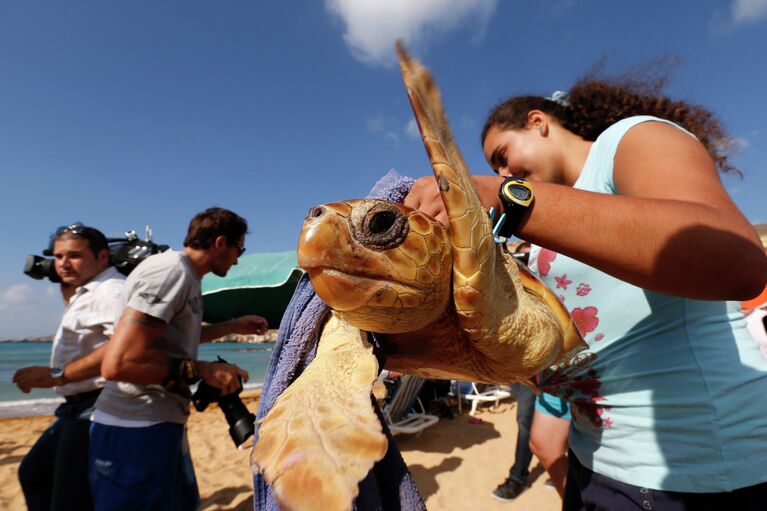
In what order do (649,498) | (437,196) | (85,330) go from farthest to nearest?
1. (85,330)
2. (649,498)
3. (437,196)

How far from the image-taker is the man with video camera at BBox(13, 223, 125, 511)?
162 cm

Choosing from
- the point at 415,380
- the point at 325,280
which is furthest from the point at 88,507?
the point at 415,380

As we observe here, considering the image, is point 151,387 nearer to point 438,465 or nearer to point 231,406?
point 231,406

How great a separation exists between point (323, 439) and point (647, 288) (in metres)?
0.52

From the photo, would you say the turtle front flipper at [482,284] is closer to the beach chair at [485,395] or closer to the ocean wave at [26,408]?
the beach chair at [485,395]

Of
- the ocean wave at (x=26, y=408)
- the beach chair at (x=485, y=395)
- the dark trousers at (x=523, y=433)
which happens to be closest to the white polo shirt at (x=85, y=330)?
the dark trousers at (x=523, y=433)

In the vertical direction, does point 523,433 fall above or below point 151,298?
below

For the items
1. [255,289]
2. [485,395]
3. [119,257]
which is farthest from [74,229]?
[485,395]

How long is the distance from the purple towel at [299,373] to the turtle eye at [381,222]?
203 mm

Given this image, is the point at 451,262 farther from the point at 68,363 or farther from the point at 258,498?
the point at 68,363

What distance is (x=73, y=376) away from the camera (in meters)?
1.69

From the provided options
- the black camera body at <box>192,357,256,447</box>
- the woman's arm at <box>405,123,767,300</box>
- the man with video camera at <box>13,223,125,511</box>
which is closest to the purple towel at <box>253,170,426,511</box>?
the woman's arm at <box>405,123,767,300</box>

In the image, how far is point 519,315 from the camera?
63cm

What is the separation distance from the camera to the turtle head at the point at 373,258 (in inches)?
19.7
